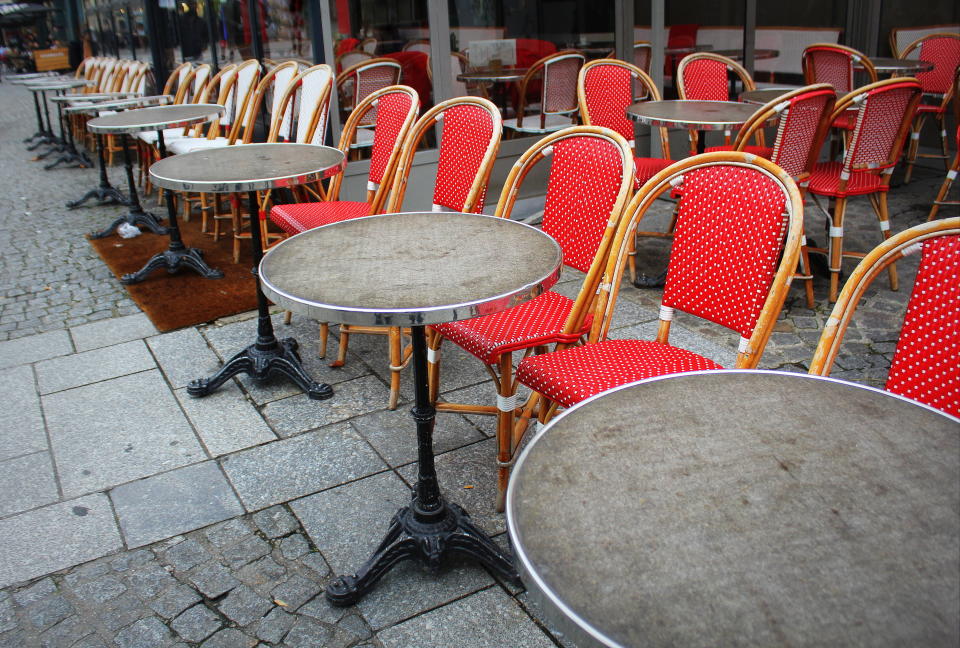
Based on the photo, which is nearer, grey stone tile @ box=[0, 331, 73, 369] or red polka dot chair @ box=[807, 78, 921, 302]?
grey stone tile @ box=[0, 331, 73, 369]

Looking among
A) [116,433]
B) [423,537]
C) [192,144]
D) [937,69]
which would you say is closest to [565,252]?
[423,537]

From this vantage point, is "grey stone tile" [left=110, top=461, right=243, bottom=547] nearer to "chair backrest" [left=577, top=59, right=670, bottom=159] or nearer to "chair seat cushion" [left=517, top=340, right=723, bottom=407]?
"chair seat cushion" [left=517, top=340, right=723, bottom=407]

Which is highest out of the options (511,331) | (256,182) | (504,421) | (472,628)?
(256,182)

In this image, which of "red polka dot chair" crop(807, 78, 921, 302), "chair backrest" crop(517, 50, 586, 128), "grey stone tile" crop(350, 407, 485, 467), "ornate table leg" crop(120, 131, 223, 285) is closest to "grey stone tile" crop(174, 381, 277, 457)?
"grey stone tile" crop(350, 407, 485, 467)

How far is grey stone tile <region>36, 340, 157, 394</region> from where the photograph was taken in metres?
3.29

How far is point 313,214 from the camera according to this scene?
3.48 m

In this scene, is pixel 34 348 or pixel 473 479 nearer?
pixel 473 479

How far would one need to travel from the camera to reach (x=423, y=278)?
1.78 metres

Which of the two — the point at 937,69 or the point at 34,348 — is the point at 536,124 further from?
the point at 937,69

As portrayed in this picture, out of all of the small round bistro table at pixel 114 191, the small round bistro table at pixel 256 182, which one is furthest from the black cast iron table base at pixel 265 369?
the small round bistro table at pixel 114 191

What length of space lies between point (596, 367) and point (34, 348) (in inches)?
111

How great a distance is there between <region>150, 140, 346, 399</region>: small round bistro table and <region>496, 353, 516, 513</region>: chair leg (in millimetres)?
968

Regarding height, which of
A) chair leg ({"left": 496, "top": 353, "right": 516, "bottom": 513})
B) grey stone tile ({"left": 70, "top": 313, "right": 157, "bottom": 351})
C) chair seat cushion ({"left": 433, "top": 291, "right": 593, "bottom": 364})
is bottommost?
grey stone tile ({"left": 70, "top": 313, "right": 157, "bottom": 351})

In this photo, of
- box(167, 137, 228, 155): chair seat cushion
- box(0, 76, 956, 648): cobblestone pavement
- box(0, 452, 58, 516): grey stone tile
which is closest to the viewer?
box(0, 76, 956, 648): cobblestone pavement
